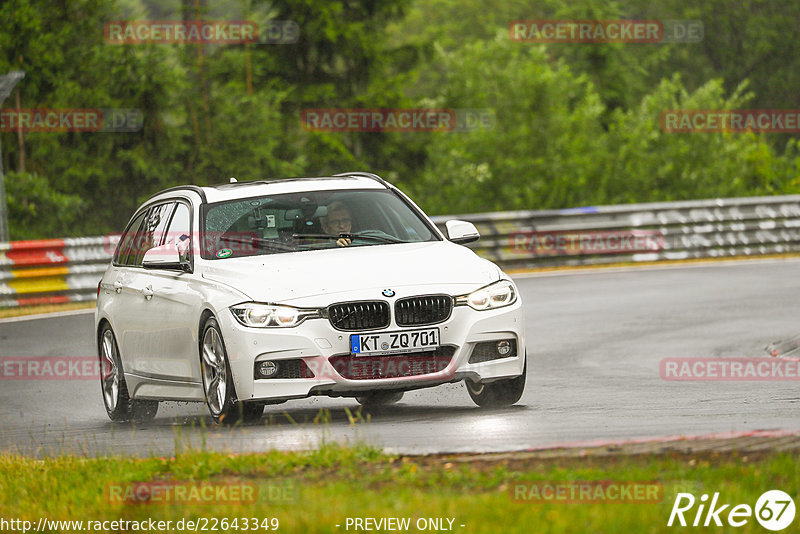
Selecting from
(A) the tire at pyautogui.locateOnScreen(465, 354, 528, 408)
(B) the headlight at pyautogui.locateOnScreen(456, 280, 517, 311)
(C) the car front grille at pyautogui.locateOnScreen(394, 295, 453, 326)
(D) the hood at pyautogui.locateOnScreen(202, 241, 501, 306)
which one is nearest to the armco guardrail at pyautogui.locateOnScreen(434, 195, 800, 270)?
(A) the tire at pyautogui.locateOnScreen(465, 354, 528, 408)

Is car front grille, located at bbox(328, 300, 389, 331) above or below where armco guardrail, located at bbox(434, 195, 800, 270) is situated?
above

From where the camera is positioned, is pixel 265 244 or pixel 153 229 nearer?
pixel 265 244

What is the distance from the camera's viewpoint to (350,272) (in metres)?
9.70

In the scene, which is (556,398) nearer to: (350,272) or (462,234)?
(462,234)

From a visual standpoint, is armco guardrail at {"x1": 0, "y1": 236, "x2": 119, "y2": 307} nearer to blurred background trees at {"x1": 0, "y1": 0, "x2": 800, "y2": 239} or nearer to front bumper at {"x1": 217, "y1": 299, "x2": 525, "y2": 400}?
blurred background trees at {"x1": 0, "y1": 0, "x2": 800, "y2": 239}

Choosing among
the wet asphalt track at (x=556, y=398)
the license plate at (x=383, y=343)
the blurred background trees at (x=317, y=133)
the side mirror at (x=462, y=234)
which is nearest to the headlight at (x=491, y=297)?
the license plate at (x=383, y=343)

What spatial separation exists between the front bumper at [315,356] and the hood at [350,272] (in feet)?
0.67

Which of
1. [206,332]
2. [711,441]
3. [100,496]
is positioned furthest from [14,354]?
[711,441]

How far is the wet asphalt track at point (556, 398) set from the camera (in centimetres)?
856

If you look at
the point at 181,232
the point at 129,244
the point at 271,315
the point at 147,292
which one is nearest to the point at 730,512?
the point at 271,315

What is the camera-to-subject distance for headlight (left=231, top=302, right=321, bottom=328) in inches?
370

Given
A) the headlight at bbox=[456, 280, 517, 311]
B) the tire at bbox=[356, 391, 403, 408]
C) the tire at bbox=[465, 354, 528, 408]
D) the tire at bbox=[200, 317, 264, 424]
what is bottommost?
the tire at bbox=[356, 391, 403, 408]

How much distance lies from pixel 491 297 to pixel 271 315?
150 centimetres

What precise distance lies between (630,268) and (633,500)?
19.2m
